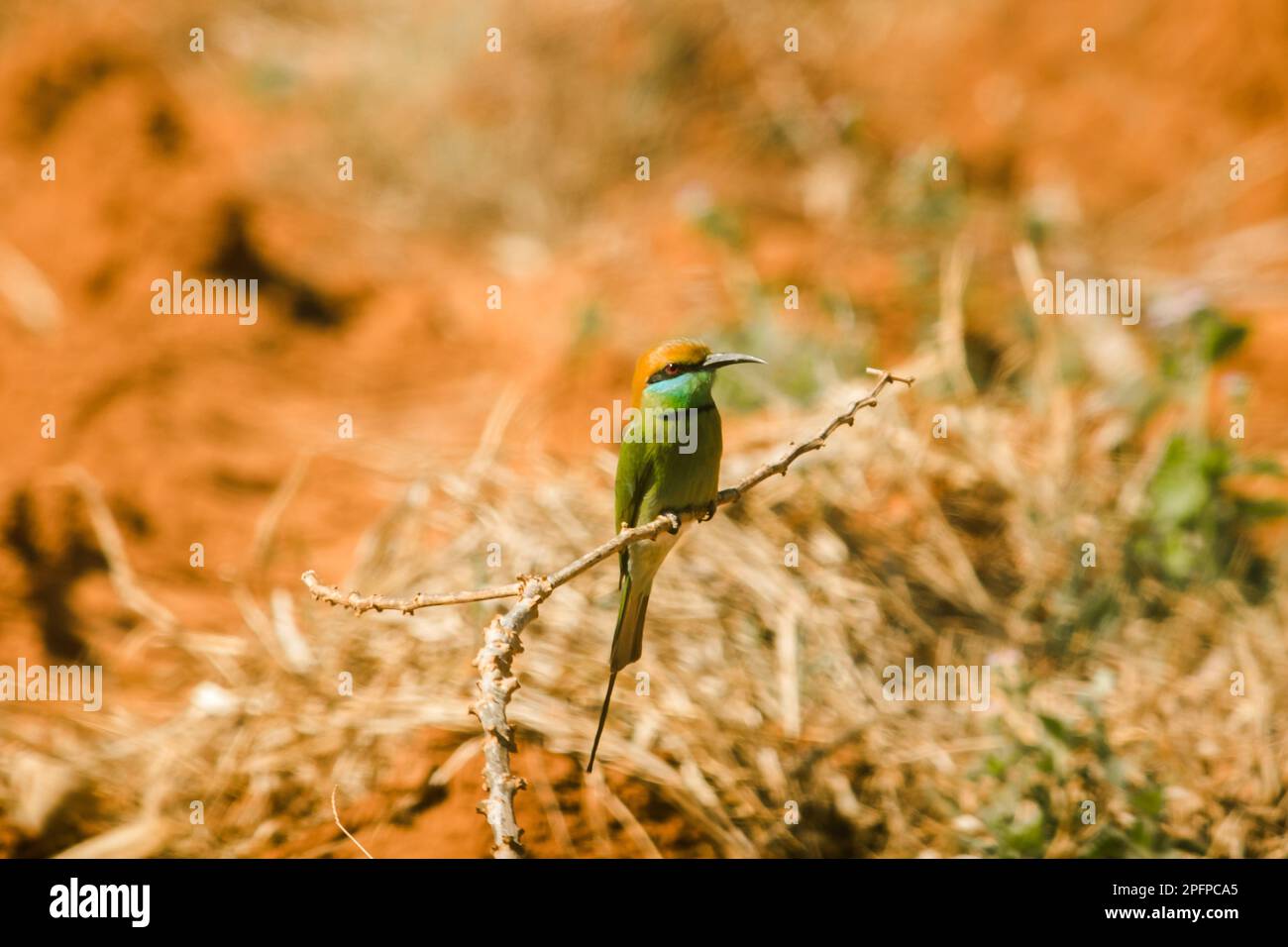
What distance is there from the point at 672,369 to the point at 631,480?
28cm

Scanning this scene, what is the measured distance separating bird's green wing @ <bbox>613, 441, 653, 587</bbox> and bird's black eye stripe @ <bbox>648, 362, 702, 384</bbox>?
0.49 ft

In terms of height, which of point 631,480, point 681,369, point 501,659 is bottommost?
point 501,659

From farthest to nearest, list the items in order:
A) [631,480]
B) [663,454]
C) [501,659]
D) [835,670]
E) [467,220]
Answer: [467,220] → [835,670] → [631,480] → [663,454] → [501,659]

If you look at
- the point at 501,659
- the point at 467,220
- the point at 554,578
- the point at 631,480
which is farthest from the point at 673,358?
the point at 467,220

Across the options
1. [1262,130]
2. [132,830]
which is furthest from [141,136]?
[1262,130]

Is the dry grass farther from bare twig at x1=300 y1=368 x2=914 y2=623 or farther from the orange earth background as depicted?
bare twig at x1=300 y1=368 x2=914 y2=623

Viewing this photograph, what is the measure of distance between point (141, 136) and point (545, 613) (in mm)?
4328

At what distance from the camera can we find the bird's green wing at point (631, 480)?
2.32 m

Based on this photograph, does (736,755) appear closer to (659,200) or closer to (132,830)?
(132,830)

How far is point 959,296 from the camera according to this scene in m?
4.31

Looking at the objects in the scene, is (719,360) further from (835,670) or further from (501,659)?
(835,670)

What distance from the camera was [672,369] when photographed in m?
2.19

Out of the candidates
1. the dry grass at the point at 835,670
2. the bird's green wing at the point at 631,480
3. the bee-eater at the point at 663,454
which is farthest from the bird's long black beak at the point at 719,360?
the dry grass at the point at 835,670

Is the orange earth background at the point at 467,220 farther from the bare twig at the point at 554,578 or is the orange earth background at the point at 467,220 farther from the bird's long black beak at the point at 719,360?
the bird's long black beak at the point at 719,360
